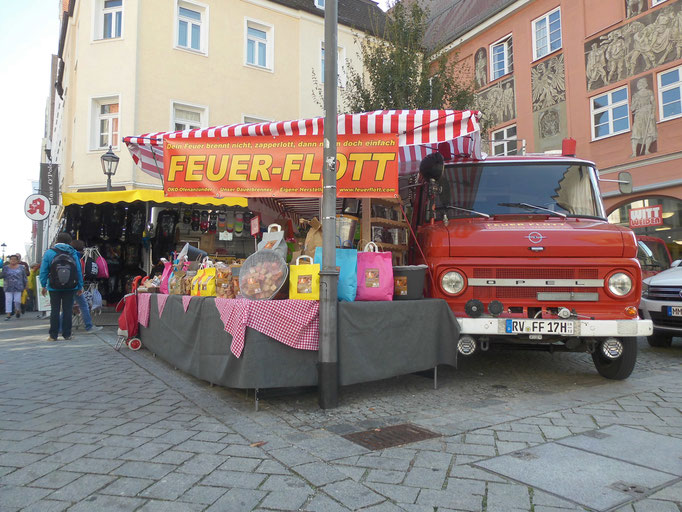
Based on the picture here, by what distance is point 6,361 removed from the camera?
Answer: 22.8 feet

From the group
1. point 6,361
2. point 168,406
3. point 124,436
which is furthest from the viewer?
point 6,361

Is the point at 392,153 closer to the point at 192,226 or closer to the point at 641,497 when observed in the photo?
the point at 641,497

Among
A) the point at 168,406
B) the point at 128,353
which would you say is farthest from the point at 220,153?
the point at 128,353

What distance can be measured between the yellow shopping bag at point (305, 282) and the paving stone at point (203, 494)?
6.25ft

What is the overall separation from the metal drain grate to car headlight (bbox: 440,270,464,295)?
5.25 ft

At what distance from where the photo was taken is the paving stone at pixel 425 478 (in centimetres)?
286

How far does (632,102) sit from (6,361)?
1758 centimetres

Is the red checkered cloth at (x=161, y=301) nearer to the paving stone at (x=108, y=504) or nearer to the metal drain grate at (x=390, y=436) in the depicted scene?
the metal drain grate at (x=390, y=436)

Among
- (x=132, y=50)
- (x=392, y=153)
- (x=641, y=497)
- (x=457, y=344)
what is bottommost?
(x=641, y=497)

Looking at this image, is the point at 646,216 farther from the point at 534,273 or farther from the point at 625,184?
the point at 534,273

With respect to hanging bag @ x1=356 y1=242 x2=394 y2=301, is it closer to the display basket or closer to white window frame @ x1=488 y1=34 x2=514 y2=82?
the display basket

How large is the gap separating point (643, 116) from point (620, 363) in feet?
43.3

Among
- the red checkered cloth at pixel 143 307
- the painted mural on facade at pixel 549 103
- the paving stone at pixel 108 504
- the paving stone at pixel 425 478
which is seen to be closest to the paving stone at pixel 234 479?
the paving stone at pixel 108 504

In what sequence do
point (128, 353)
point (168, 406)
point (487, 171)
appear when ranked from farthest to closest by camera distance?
point (128, 353), point (487, 171), point (168, 406)
